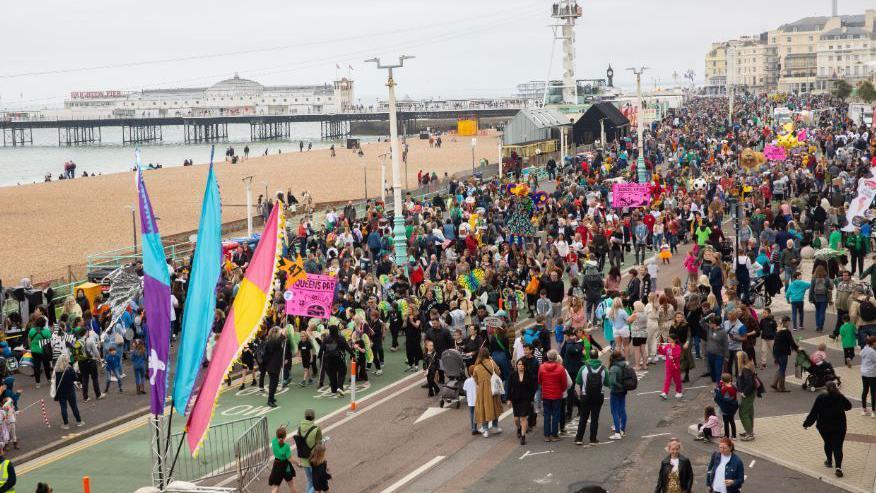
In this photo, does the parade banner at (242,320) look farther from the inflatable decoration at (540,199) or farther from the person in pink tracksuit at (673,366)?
the inflatable decoration at (540,199)

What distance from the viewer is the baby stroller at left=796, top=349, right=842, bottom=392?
1622cm

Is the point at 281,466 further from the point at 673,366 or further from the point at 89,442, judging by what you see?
the point at 673,366

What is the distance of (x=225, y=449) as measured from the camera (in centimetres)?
1570

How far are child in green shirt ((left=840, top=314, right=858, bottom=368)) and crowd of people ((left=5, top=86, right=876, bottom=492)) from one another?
0.04 m

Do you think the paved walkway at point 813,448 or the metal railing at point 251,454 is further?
the metal railing at point 251,454

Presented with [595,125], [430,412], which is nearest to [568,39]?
[595,125]

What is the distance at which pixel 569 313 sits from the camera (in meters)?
19.8

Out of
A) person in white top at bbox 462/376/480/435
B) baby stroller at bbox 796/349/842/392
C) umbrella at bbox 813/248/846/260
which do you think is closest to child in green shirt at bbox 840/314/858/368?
baby stroller at bbox 796/349/842/392

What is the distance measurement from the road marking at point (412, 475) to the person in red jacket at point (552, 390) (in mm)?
1548

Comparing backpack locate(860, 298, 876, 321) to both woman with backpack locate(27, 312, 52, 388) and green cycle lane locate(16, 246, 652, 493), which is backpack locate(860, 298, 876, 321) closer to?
green cycle lane locate(16, 246, 652, 493)

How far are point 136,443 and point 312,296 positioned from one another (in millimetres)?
3981

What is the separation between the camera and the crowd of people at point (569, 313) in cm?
1543

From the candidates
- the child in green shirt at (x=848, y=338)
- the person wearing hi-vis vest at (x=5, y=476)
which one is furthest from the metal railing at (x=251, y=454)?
the child in green shirt at (x=848, y=338)

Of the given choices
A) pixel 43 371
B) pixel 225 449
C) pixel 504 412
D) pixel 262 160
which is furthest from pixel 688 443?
pixel 262 160
